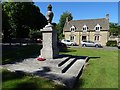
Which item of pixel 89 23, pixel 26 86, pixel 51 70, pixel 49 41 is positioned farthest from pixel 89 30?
pixel 26 86

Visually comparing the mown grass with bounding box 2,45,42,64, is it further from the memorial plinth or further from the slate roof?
the slate roof

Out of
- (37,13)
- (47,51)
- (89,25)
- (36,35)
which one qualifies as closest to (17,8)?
(37,13)

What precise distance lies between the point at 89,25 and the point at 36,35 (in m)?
18.5

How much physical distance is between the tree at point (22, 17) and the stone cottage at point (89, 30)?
9.60 metres

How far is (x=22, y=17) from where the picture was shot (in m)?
48.6

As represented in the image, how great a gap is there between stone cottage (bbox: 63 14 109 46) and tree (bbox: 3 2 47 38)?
9.60 metres

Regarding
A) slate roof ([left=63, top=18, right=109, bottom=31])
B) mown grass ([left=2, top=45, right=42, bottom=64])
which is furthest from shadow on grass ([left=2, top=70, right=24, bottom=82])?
slate roof ([left=63, top=18, right=109, bottom=31])

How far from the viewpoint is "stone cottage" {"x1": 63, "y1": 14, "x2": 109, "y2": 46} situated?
50.4 meters

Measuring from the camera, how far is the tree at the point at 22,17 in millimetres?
47719

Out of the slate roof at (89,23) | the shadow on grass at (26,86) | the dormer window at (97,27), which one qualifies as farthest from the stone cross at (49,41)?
the dormer window at (97,27)

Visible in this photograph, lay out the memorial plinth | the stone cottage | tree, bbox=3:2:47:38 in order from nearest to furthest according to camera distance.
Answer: the memorial plinth, tree, bbox=3:2:47:38, the stone cottage

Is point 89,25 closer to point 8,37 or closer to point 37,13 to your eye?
point 37,13

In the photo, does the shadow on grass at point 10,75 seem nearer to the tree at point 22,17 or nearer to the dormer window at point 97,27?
the tree at point 22,17

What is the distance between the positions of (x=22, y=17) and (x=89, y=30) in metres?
19.9
